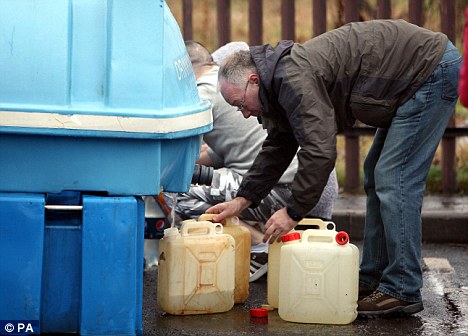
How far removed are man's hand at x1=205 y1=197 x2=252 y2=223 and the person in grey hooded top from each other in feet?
1.12

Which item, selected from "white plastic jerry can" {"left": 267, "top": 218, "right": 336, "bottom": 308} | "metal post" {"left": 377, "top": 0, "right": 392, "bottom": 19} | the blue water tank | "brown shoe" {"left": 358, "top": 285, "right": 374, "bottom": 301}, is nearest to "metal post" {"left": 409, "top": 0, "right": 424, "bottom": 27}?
"metal post" {"left": 377, "top": 0, "right": 392, "bottom": 19}

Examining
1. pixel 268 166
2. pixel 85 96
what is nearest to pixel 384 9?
pixel 268 166

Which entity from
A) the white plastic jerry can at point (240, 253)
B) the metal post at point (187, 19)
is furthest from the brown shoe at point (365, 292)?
the metal post at point (187, 19)

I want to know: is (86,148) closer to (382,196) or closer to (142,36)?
(142,36)

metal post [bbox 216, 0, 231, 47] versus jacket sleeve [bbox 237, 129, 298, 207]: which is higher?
metal post [bbox 216, 0, 231, 47]

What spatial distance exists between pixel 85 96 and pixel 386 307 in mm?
1746

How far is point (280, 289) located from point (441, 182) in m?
3.86

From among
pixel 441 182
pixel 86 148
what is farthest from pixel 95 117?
pixel 441 182

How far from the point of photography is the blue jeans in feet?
16.1

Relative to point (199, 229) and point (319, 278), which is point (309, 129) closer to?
point (319, 278)

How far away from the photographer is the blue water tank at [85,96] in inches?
167

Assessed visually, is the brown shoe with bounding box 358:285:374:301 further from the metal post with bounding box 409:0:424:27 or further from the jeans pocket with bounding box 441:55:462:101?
the metal post with bounding box 409:0:424:27

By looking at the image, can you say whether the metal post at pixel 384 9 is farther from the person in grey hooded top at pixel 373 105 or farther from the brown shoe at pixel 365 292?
the brown shoe at pixel 365 292

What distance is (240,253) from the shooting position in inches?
210
